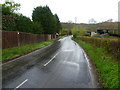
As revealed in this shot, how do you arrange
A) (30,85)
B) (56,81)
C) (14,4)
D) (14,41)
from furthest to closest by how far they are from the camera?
(14,4), (14,41), (56,81), (30,85)

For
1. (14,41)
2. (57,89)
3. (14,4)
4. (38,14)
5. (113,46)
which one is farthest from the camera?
(38,14)

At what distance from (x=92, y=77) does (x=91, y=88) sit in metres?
1.97

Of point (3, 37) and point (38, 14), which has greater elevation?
point (38, 14)

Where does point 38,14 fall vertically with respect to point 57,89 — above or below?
above

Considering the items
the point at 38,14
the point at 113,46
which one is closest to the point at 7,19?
the point at 113,46

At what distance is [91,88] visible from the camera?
290 inches

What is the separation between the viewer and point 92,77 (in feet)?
30.4

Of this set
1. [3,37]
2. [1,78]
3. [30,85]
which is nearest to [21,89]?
→ [30,85]

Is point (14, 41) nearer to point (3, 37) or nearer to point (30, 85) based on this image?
point (3, 37)

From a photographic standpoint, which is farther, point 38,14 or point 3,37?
point 38,14

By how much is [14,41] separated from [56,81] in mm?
16924

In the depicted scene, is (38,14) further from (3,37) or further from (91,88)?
(91,88)

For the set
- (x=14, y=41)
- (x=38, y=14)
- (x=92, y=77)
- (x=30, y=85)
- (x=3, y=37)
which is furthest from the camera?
(x=38, y=14)

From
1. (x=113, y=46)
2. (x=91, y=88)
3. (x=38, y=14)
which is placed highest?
(x=38, y=14)
